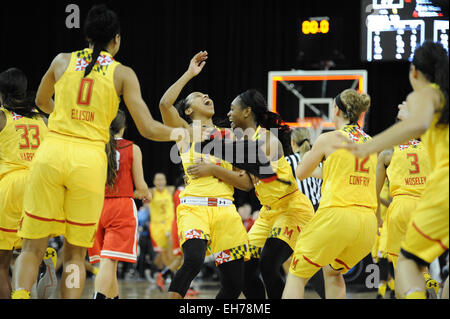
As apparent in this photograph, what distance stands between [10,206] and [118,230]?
0.91 m

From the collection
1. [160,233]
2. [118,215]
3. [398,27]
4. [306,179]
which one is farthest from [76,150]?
[160,233]

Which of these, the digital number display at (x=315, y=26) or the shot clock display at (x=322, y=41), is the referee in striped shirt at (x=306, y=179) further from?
the digital number display at (x=315, y=26)

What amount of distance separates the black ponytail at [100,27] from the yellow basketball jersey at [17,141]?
125 cm

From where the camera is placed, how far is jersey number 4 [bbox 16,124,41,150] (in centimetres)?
477

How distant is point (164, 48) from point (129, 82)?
10.3 m

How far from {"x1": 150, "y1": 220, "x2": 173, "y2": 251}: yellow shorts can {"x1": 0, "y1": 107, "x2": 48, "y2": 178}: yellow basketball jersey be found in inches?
260

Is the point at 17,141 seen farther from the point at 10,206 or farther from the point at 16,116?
the point at 10,206

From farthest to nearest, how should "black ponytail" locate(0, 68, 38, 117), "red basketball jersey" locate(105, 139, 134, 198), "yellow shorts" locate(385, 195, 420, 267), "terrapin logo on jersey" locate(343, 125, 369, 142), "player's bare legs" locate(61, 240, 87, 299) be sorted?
1. "yellow shorts" locate(385, 195, 420, 267)
2. "red basketball jersey" locate(105, 139, 134, 198)
3. "black ponytail" locate(0, 68, 38, 117)
4. "terrapin logo on jersey" locate(343, 125, 369, 142)
5. "player's bare legs" locate(61, 240, 87, 299)

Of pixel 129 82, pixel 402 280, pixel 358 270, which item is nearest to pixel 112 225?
pixel 129 82

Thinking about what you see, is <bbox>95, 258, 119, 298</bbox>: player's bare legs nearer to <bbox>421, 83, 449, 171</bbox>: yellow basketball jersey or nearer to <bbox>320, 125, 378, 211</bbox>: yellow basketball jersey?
<bbox>320, 125, 378, 211</bbox>: yellow basketball jersey

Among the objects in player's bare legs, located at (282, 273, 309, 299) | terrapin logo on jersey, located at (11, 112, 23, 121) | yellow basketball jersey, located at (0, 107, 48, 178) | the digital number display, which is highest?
the digital number display

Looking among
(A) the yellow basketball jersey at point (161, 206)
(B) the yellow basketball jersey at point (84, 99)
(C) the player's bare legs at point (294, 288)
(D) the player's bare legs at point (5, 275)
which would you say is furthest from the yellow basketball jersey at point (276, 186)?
(A) the yellow basketball jersey at point (161, 206)

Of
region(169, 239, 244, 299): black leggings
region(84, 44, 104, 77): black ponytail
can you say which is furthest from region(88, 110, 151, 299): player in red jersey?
region(84, 44, 104, 77): black ponytail

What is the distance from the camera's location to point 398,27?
8914 millimetres
